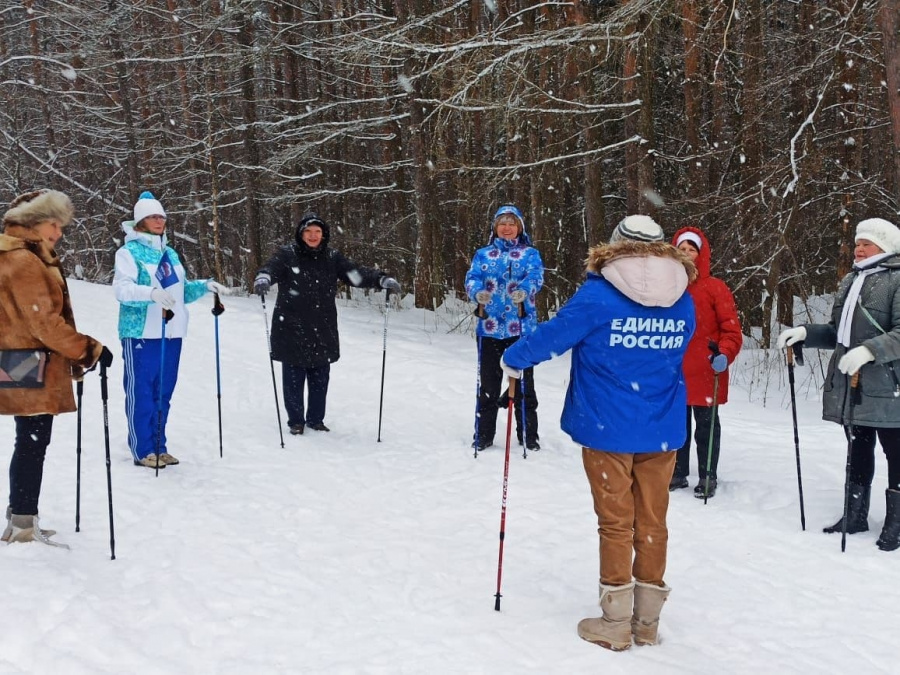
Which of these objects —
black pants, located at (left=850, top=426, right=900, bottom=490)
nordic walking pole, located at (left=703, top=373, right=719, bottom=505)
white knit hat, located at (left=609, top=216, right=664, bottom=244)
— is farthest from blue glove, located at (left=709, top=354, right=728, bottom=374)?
white knit hat, located at (left=609, top=216, right=664, bottom=244)

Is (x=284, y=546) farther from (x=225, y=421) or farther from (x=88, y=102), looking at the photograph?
(x=88, y=102)

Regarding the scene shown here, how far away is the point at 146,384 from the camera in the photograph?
5.88 m

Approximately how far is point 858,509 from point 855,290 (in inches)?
58.2

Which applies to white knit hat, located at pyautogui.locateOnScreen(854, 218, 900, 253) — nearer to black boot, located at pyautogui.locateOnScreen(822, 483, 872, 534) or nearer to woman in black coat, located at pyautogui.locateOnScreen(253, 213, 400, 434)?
black boot, located at pyautogui.locateOnScreen(822, 483, 872, 534)

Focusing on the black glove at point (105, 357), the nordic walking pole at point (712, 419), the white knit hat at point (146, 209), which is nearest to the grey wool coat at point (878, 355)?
the nordic walking pole at point (712, 419)

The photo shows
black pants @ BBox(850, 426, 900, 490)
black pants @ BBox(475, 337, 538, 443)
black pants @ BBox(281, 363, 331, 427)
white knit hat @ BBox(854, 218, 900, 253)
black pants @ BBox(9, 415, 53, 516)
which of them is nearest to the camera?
black pants @ BBox(9, 415, 53, 516)

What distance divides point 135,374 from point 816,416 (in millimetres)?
7072

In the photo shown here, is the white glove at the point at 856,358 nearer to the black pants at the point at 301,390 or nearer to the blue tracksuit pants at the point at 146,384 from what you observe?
the black pants at the point at 301,390

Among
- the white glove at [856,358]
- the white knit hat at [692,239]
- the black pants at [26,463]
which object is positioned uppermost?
the white knit hat at [692,239]

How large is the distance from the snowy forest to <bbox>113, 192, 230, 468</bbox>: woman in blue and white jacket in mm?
5253

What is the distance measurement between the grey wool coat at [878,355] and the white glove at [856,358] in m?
0.03

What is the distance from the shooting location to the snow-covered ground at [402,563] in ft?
10.9

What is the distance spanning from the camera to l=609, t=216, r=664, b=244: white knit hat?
10.9ft

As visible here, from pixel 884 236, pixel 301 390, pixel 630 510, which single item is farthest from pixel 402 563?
pixel 884 236
